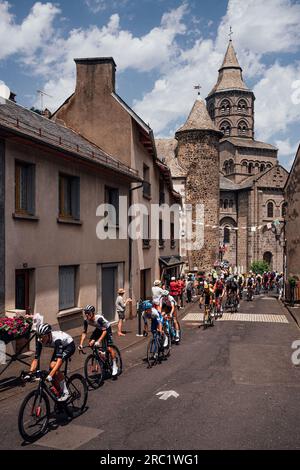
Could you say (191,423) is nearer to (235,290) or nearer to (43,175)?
(43,175)

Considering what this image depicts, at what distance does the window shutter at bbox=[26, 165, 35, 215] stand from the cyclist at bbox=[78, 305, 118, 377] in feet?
14.8

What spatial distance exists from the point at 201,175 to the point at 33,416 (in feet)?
146

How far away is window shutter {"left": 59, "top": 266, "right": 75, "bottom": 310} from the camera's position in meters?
14.0

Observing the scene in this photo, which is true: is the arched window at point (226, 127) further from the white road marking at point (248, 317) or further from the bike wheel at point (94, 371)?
the bike wheel at point (94, 371)

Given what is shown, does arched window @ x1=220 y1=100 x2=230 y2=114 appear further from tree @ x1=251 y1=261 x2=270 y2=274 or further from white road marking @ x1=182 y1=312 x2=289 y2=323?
→ white road marking @ x1=182 y1=312 x2=289 y2=323

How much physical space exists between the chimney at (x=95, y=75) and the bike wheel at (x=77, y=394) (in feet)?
50.6

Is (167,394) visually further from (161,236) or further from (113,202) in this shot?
(161,236)

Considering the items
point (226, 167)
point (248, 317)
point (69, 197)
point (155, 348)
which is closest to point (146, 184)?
point (248, 317)

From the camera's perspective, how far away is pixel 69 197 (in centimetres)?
1488

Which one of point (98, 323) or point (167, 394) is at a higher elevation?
point (98, 323)

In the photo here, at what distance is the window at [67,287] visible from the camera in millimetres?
14030

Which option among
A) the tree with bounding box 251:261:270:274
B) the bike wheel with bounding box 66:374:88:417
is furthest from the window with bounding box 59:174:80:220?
the tree with bounding box 251:261:270:274

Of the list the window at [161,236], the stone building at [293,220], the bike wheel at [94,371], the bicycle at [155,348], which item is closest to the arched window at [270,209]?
the stone building at [293,220]

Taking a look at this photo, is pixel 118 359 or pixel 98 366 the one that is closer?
pixel 98 366
